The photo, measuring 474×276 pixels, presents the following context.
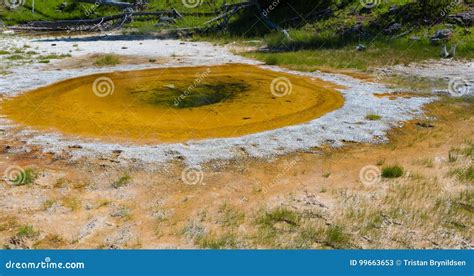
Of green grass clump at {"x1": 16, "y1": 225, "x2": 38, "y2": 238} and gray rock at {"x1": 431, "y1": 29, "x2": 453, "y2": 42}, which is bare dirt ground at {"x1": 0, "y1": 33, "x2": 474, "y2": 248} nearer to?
green grass clump at {"x1": 16, "y1": 225, "x2": 38, "y2": 238}

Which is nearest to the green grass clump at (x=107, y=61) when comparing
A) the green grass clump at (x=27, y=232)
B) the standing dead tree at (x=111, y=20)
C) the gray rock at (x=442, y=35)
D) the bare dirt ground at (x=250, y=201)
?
the bare dirt ground at (x=250, y=201)

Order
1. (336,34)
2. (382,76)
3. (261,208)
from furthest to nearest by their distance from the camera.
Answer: (336,34), (382,76), (261,208)

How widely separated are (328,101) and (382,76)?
496 centimetres

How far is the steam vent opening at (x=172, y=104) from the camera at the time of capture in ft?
35.6

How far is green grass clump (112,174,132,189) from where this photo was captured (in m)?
7.90

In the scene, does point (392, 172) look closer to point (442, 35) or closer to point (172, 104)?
point (172, 104)

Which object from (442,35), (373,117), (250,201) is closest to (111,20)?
(442,35)

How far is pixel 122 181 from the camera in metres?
8.02

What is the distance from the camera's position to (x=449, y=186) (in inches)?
312

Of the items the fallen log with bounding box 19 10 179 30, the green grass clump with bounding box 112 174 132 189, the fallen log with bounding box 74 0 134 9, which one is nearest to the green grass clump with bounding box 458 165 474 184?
the green grass clump with bounding box 112 174 132 189

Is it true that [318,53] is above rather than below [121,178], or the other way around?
above

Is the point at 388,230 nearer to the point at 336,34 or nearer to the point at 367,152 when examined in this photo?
the point at 367,152

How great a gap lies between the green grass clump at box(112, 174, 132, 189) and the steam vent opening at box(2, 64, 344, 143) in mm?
1964

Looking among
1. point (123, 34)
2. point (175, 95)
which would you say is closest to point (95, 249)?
point (175, 95)
